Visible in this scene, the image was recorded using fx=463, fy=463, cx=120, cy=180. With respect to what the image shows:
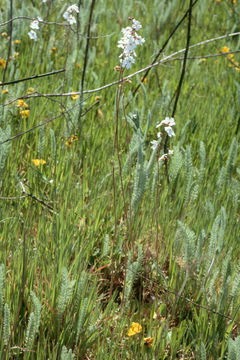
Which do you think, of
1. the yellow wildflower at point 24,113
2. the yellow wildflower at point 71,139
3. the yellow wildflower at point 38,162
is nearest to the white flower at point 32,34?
the yellow wildflower at point 24,113

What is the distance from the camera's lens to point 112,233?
169 cm

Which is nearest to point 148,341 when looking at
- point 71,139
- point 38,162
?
point 38,162

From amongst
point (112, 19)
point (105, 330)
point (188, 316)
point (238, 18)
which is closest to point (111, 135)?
point (188, 316)

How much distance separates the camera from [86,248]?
147cm

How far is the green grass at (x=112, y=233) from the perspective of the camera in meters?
Result: 1.21

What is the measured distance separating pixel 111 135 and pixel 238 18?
2.25 metres

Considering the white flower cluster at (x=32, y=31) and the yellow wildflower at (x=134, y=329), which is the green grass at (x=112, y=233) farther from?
the white flower cluster at (x=32, y=31)

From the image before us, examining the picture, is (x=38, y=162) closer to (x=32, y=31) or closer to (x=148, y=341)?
(x=148, y=341)

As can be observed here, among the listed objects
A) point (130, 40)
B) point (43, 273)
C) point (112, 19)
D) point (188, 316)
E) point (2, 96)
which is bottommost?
point (188, 316)

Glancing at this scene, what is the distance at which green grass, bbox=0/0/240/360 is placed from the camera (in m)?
1.21

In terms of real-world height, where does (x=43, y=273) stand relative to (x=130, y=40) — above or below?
below

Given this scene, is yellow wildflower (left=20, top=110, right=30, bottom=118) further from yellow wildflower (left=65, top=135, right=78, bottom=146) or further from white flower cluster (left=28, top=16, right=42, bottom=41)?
white flower cluster (left=28, top=16, right=42, bottom=41)

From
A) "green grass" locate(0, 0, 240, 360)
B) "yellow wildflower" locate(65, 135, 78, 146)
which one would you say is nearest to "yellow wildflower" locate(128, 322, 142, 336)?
"green grass" locate(0, 0, 240, 360)

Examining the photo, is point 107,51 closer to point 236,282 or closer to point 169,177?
point 169,177
